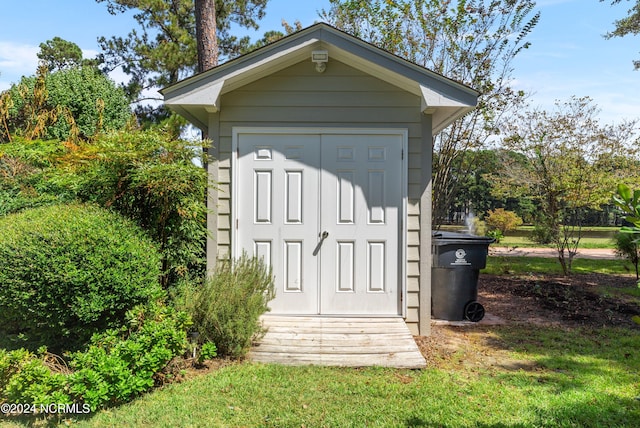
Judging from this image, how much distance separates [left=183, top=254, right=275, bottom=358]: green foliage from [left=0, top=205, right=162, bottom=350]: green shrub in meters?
0.44

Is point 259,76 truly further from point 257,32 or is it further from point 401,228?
point 257,32

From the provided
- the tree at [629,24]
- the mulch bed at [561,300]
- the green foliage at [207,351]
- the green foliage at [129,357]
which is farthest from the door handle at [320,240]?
the tree at [629,24]

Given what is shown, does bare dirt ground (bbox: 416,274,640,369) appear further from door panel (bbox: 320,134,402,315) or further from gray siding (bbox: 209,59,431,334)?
door panel (bbox: 320,134,402,315)

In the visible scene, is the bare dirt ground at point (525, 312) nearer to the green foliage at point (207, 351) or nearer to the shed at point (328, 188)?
the shed at point (328, 188)

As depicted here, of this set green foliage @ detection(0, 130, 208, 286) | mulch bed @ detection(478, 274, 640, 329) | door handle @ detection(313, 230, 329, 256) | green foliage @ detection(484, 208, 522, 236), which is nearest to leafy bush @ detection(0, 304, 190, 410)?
green foliage @ detection(0, 130, 208, 286)

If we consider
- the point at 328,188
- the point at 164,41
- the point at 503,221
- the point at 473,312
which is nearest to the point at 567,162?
the point at 473,312

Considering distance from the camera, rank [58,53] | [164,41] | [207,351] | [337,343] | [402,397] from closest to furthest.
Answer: [402,397] < [207,351] < [337,343] < [164,41] < [58,53]

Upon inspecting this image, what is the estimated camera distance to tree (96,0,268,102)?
14422 millimetres

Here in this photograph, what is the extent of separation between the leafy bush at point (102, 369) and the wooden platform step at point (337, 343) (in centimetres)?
102

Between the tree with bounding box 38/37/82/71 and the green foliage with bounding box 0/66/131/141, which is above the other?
the tree with bounding box 38/37/82/71

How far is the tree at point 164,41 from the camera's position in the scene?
1442 cm

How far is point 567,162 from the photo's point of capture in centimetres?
863

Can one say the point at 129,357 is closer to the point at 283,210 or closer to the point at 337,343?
the point at 337,343

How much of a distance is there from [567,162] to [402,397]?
781 centimetres
